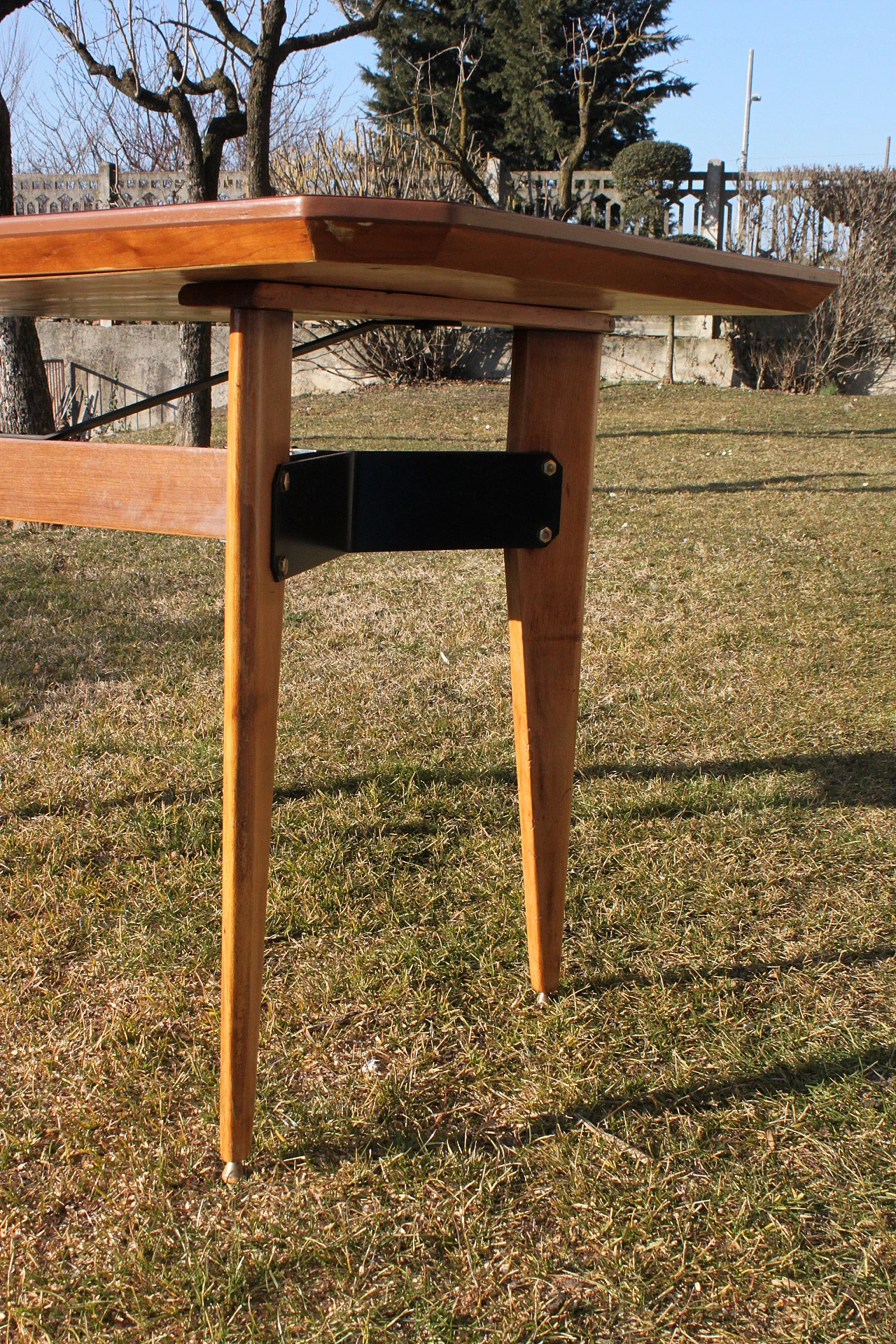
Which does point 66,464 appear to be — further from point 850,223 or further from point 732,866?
point 850,223

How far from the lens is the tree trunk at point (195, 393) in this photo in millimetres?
6902

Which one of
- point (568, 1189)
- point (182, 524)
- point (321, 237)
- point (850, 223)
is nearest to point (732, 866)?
point (568, 1189)

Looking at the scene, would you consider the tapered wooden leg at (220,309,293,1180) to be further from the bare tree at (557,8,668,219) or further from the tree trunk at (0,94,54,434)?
the bare tree at (557,8,668,219)

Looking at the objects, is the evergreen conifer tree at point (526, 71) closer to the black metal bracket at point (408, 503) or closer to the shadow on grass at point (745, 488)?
the shadow on grass at point (745, 488)

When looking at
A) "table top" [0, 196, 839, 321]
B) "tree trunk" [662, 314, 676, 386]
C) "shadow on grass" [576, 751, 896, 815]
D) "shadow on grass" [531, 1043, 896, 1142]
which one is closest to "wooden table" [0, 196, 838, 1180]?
"table top" [0, 196, 839, 321]

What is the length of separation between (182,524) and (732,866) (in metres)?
1.39

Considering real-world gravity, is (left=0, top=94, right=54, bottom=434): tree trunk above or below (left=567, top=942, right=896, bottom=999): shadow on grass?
above

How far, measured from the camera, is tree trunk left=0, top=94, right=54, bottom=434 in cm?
552

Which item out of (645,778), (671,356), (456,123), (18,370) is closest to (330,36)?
(18,370)

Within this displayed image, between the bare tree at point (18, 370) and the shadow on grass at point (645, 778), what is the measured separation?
375 centimetres

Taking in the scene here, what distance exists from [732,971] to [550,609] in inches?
29.8

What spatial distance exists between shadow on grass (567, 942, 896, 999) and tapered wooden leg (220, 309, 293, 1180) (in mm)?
664

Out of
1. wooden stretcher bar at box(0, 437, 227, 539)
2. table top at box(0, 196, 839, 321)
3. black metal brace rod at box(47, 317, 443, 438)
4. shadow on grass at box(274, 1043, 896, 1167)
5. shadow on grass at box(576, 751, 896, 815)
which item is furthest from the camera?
shadow on grass at box(576, 751, 896, 815)

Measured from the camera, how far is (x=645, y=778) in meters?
2.57
